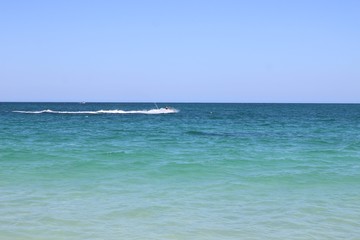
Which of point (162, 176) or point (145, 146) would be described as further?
Result: point (145, 146)

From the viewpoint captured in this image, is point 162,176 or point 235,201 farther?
point 162,176

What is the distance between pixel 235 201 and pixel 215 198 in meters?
0.49

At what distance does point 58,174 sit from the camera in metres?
13.5

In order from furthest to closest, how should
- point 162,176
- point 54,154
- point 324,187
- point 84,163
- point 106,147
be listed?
1. point 106,147
2. point 54,154
3. point 84,163
4. point 162,176
5. point 324,187

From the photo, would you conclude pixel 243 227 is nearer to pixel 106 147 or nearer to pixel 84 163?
pixel 84 163

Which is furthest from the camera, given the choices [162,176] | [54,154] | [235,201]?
[54,154]

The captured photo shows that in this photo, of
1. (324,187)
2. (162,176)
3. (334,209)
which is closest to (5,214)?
(162,176)

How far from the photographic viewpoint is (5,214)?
8781 millimetres

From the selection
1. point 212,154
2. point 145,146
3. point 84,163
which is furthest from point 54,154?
point 212,154

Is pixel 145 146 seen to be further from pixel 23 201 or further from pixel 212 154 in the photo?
pixel 23 201

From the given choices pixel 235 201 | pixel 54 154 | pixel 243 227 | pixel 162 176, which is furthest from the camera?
pixel 54 154

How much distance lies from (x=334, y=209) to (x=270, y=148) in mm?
12226

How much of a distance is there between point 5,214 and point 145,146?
13299 millimetres

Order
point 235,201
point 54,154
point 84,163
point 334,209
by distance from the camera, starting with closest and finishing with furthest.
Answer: point 334,209 → point 235,201 → point 84,163 → point 54,154
